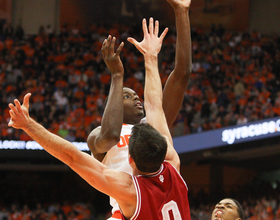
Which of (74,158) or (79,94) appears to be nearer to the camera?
(74,158)

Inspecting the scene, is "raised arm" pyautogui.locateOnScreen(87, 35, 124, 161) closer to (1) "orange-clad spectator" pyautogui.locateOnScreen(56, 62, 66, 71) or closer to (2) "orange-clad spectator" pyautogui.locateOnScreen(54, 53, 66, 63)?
(1) "orange-clad spectator" pyautogui.locateOnScreen(56, 62, 66, 71)

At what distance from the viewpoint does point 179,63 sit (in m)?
3.56

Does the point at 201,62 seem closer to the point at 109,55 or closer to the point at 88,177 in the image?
the point at 109,55

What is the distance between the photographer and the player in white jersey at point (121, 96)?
3.11m

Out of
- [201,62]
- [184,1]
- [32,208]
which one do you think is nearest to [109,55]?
[184,1]

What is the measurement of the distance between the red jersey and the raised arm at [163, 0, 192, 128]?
106cm

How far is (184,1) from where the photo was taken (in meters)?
3.51

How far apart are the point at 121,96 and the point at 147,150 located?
0.82m

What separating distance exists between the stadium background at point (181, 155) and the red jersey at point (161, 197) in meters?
8.56

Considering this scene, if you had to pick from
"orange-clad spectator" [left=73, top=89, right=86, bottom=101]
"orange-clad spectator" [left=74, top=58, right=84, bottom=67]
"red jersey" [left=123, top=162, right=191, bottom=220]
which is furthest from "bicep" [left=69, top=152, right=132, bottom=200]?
"orange-clad spectator" [left=74, top=58, right=84, bottom=67]

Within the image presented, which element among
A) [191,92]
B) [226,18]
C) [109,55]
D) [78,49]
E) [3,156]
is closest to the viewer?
[109,55]

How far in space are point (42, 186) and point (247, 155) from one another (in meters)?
6.87

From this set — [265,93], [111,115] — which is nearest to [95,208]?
[265,93]

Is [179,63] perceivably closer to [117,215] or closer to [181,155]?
[117,215]
